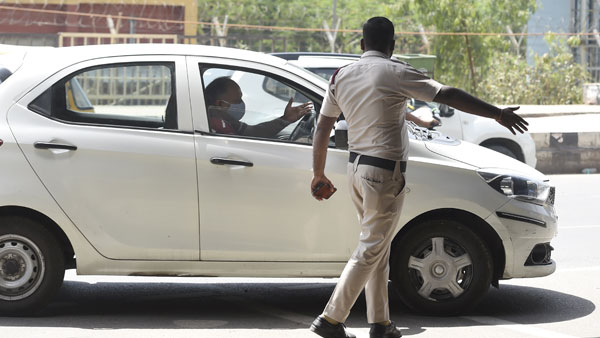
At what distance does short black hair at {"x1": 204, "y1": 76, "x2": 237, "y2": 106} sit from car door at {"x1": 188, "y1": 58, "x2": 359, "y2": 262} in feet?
0.15

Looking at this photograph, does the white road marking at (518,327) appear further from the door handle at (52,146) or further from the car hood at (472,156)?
the door handle at (52,146)

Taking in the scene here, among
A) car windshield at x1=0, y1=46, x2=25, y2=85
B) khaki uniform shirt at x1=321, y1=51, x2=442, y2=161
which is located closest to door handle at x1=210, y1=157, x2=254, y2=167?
khaki uniform shirt at x1=321, y1=51, x2=442, y2=161

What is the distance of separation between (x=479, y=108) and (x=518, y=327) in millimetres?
1749

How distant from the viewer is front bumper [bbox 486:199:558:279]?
22.1 feet

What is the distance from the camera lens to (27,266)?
261 inches

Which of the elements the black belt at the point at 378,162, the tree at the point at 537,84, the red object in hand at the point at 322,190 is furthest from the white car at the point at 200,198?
the tree at the point at 537,84

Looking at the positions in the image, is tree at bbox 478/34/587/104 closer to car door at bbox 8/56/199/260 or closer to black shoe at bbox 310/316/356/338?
car door at bbox 8/56/199/260

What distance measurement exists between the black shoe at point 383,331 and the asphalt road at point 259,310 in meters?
0.38

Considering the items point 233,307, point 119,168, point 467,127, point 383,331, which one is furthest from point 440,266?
point 467,127

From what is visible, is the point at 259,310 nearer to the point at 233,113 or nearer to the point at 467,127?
the point at 233,113

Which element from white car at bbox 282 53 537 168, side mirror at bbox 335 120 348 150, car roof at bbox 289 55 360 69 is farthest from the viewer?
white car at bbox 282 53 537 168

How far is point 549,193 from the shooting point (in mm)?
6977

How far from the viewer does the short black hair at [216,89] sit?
6.72m

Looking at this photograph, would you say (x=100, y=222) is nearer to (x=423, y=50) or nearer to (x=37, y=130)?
(x=37, y=130)
